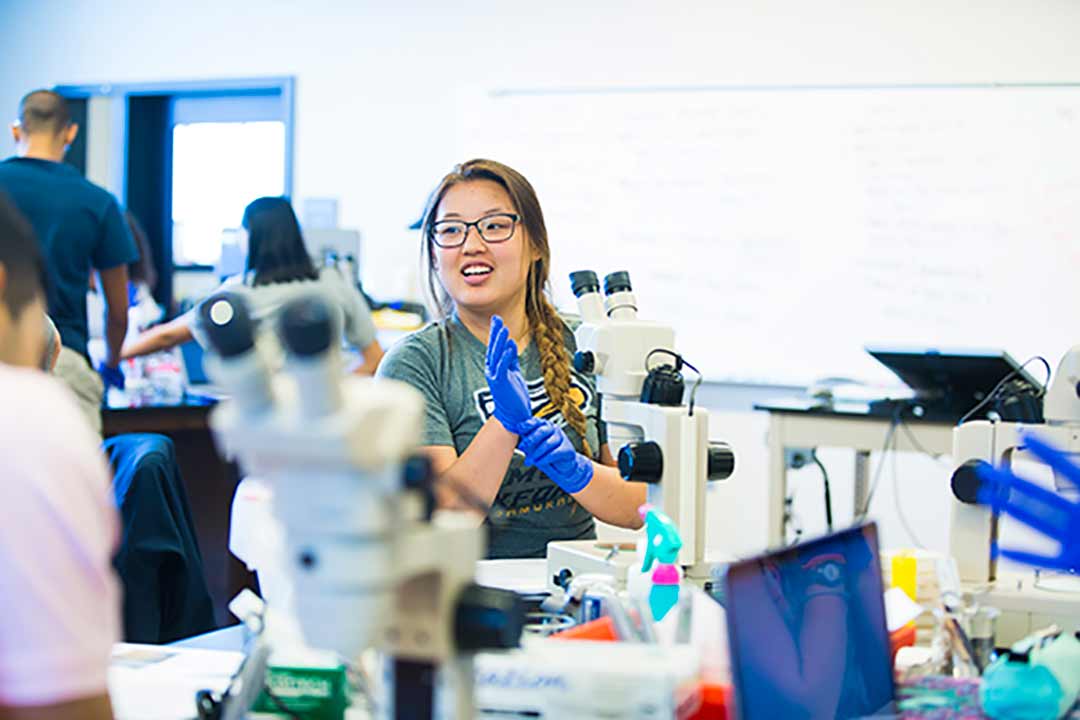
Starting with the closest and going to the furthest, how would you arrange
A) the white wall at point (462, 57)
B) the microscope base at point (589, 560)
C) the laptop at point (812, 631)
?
the laptop at point (812, 631) → the microscope base at point (589, 560) → the white wall at point (462, 57)

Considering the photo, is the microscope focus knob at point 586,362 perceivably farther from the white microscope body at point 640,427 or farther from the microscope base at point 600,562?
the microscope base at point 600,562

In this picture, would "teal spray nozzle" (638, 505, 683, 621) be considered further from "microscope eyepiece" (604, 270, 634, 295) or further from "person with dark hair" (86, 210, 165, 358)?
"person with dark hair" (86, 210, 165, 358)

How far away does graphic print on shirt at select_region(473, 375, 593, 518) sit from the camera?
211 centimetres

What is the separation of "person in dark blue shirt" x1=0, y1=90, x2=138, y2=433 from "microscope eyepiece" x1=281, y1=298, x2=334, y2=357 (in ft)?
9.56

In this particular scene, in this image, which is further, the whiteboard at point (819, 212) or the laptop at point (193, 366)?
the laptop at point (193, 366)

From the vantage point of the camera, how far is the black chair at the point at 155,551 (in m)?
2.09

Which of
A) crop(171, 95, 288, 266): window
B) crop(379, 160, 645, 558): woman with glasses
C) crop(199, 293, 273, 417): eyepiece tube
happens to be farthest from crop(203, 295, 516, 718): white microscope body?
crop(171, 95, 288, 266): window

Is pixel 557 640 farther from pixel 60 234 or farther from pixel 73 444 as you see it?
pixel 60 234

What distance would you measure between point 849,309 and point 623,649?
360 centimetres

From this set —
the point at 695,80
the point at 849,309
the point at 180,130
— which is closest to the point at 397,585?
the point at 849,309

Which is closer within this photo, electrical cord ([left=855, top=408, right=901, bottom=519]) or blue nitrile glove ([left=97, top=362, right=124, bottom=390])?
electrical cord ([left=855, top=408, right=901, bottom=519])

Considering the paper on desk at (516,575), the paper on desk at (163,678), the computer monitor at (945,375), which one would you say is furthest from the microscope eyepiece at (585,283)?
the computer monitor at (945,375)

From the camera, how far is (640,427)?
1.74 metres

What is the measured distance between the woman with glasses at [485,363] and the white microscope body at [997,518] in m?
0.53
